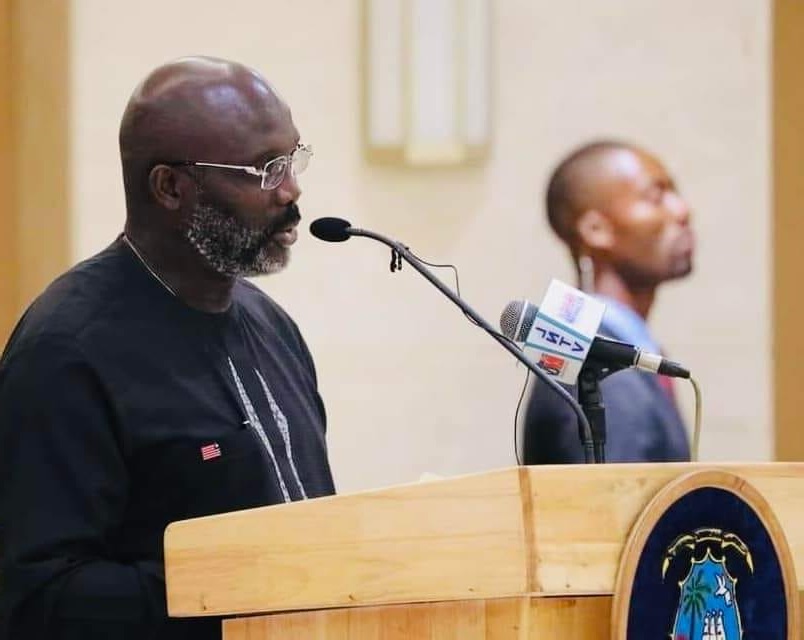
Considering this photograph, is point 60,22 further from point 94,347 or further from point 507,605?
point 507,605

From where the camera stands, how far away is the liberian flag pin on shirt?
1968 millimetres

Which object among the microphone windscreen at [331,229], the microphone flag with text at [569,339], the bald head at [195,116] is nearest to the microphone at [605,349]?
the microphone flag with text at [569,339]

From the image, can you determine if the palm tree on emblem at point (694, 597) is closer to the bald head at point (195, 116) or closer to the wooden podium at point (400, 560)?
the wooden podium at point (400, 560)

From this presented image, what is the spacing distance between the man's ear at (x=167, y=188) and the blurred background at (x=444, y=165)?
221cm

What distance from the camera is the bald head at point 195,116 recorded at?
6.88 feet

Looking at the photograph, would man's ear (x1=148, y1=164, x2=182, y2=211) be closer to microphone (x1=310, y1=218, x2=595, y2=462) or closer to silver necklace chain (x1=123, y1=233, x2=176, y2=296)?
silver necklace chain (x1=123, y1=233, x2=176, y2=296)

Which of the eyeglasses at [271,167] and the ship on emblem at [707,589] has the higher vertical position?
the eyeglasses at [271,167]

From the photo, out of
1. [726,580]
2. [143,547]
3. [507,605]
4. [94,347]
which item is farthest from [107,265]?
[726,580]

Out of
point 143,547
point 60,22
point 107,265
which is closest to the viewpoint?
point 143,547

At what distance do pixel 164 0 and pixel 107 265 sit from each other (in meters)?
2.45

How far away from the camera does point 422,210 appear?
15.1ft

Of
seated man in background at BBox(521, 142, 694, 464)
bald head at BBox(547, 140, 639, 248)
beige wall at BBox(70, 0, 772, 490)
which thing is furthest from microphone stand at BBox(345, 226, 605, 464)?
bald head at BBox(547, 140, 639, 248)

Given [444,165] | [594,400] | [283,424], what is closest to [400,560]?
[594,400]

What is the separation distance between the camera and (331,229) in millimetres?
1986
